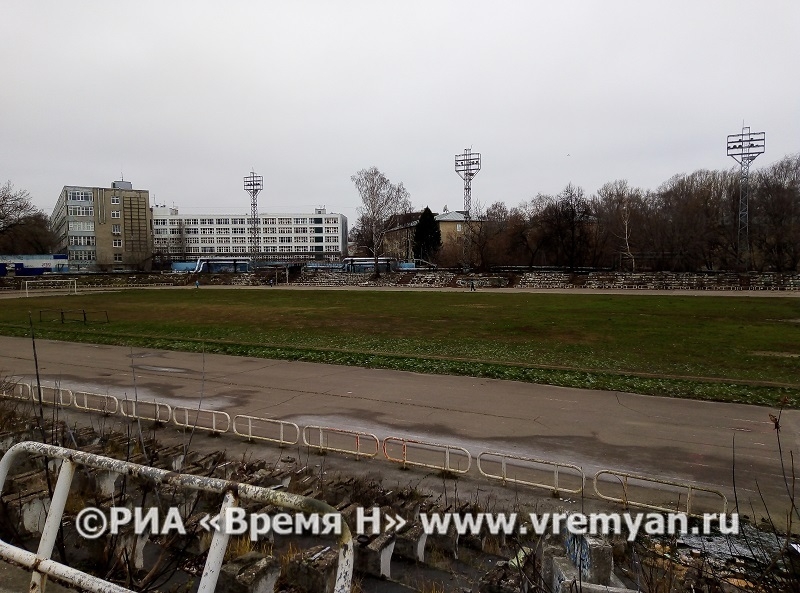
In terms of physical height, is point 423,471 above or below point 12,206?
below

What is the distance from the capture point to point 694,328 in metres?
29.9

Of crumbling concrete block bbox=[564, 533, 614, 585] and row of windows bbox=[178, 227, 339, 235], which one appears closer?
crumbling concrete block bbox=[564, 533, 614, 585]

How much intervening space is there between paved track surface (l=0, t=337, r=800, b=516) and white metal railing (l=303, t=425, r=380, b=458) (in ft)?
2.59

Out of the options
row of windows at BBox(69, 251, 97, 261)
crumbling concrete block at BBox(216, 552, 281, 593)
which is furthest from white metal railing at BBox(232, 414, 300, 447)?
row of windows at BBox(69, 251, 97, 261)

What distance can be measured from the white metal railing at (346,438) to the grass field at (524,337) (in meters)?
7.55

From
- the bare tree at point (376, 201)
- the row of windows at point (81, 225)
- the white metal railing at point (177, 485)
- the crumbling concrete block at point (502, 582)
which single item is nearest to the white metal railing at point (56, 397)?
the white metal railing at point (177, 485)

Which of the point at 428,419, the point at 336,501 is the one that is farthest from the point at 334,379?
the point at 336,501

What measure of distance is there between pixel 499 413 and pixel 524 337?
13759 millimetres

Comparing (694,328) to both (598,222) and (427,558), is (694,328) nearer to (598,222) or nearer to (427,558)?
(427,558)

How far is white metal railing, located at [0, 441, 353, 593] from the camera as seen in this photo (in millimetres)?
2943

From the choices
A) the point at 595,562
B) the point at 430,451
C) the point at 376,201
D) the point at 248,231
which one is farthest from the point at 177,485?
the point at 248,231

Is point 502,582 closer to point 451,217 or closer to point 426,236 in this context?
point 426,236

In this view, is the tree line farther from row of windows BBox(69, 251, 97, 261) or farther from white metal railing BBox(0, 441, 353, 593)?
white metal railing BBox(0, 441, 353, 593)

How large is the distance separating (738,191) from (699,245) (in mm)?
11210
